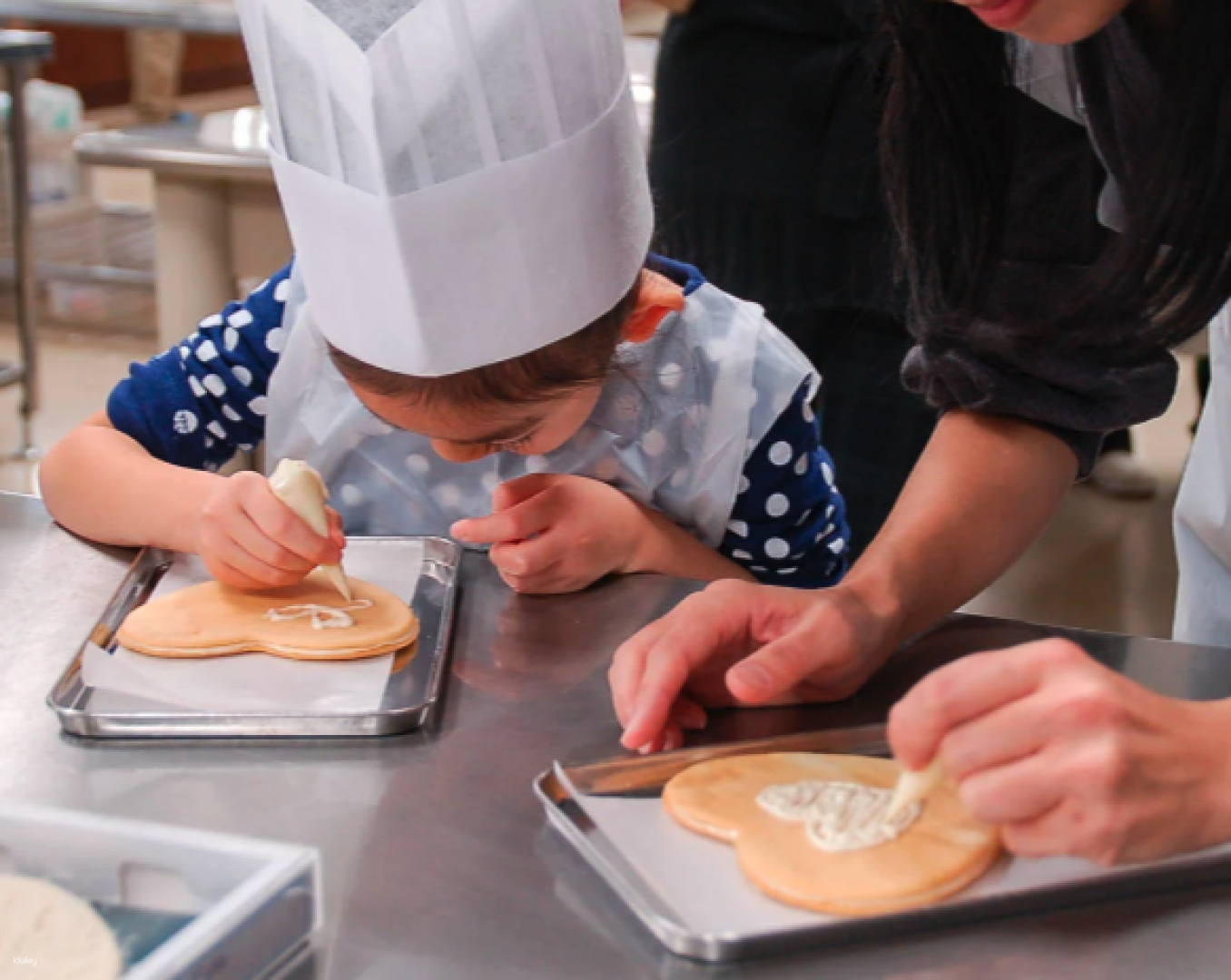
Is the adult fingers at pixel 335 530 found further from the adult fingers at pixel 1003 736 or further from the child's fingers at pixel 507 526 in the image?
the adult fingers at pixel 1003 736

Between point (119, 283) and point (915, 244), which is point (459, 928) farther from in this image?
point (119, 283)

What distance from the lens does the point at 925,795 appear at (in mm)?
688

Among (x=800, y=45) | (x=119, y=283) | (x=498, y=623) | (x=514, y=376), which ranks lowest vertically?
(x=119, y=283)

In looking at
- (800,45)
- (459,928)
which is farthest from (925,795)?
(800,45)

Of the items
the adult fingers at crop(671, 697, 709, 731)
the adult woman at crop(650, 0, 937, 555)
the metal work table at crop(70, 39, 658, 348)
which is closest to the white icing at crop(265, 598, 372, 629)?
the adult fingers at crop(671, 697, 709, 731)

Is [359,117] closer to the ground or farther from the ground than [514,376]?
farther from the ground

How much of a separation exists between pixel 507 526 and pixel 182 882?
476 millimetres

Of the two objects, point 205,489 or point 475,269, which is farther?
point 205,489

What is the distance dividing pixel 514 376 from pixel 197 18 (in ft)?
6.69

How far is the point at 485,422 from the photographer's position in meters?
1.02

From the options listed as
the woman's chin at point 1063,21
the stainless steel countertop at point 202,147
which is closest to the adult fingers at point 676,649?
the woman's chin at point 1063,21

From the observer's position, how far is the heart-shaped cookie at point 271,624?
2.85 feet

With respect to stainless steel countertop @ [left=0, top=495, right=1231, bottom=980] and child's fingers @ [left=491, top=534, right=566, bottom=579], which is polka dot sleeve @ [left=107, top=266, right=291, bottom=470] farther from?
child's fingers @ [left=491, top=534, right=566, bottom=579]

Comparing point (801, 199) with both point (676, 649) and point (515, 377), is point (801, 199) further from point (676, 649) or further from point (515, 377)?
point (676, 649)
